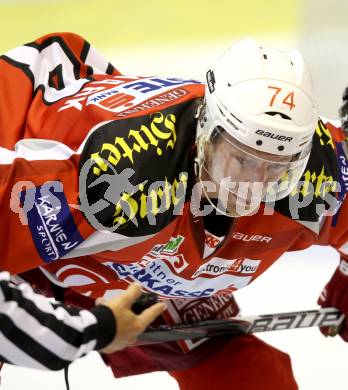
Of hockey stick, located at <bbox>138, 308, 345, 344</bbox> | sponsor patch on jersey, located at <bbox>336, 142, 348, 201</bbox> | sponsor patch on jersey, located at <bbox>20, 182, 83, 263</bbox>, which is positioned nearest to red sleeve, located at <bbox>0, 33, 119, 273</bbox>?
sponsor patch on jersey, located at <bbox>20, 182, 83, 263</bbox>

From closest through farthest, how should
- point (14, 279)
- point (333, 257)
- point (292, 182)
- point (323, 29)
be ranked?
point (292, 182), point (14, 279), point (333, 257), point (323, 29)

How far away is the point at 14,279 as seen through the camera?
5.46 ft

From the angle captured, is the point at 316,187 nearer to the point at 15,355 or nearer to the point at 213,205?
the point at 213,205

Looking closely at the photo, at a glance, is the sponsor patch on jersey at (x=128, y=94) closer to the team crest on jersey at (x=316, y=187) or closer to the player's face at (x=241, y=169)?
the player's face at (x=241, y=169)

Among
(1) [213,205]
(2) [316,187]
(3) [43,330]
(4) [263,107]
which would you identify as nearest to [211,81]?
(4) [263,107]

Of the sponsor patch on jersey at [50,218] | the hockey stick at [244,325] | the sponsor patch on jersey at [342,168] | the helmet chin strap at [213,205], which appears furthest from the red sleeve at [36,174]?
the sponsor patch on jersey at [342,168]

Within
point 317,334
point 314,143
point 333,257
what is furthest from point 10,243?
point 333,257

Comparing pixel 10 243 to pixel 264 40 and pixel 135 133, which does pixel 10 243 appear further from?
pixel 264 40

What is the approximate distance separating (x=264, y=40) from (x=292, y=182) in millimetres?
1422

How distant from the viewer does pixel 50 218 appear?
1.46 meters

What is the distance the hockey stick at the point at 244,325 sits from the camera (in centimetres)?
190

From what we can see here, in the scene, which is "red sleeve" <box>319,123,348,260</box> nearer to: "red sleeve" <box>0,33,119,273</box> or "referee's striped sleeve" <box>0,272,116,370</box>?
"red sleeve" <box>0,33,119,273</box>

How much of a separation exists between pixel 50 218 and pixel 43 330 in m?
0.30

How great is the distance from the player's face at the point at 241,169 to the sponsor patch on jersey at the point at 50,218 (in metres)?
0.27
